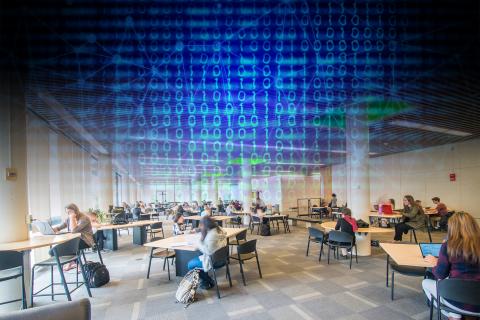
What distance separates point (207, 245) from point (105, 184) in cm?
1111

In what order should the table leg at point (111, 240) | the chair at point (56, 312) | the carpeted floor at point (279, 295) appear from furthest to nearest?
1. the table leg at point (111, 240)
2. the carpeted floor at point (279, 295)
3. the chair at point (56, 312)

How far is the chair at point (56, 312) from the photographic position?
1258 millimetres

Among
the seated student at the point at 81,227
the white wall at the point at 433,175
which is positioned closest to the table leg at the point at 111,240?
the seated student at the point at 81,227

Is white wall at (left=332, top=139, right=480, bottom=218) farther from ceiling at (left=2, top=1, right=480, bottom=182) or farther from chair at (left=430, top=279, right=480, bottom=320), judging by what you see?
chair at (left=430, top=279, right=480, bottom=320)

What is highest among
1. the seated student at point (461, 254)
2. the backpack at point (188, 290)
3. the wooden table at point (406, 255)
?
the seated student at point (461, 254)

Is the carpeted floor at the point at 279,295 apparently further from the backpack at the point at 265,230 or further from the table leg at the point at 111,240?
the backpack at the point at 265,230

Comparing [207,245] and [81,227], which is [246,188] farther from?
[207,245]

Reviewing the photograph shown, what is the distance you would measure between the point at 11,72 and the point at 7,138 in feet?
3.11

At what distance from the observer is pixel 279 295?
140 inches

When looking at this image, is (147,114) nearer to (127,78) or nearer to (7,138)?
(127,78)

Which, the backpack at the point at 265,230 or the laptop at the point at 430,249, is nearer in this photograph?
the laptop at the point at 430,249

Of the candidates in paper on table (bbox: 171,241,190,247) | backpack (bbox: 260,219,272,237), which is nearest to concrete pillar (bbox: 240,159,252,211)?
backpack (bbox: 260,219,272,237)

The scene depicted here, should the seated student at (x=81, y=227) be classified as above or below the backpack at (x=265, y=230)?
above

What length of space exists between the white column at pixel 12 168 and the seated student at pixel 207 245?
7.83 ft
